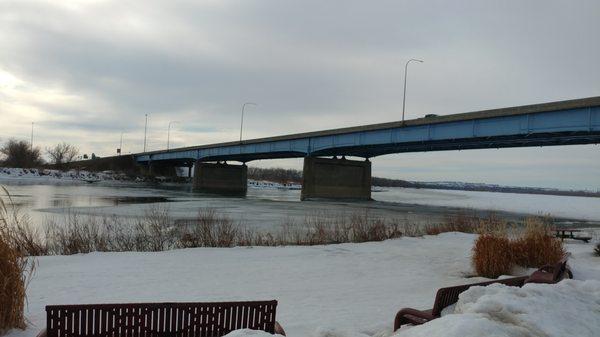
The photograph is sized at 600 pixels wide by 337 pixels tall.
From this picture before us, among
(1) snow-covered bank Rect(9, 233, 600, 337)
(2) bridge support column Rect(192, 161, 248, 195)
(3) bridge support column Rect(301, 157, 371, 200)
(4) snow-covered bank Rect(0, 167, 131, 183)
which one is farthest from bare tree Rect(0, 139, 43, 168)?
(1) snow-covered bank Rect(9, 233, 600, 337)

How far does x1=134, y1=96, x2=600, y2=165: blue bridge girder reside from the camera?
34688mm

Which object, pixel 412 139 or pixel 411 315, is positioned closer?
pixel 411 315

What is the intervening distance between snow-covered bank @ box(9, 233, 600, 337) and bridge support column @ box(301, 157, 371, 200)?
4805 cm

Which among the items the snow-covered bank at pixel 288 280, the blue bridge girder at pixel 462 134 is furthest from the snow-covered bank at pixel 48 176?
the snow-covered bank at pixel 288 280

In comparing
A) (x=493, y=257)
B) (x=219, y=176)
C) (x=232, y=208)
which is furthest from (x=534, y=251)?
(x=219, y=176)

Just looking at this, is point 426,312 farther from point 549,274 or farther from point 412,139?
point 412,139

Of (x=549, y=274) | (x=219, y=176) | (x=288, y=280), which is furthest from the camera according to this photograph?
(x=219, y=176)

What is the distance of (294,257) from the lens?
38.1 feet

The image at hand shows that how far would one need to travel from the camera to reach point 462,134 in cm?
4406

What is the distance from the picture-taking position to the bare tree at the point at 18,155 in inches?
4129

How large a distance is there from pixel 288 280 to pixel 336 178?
55.4 meters

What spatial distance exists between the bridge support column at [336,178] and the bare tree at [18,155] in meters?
72.7

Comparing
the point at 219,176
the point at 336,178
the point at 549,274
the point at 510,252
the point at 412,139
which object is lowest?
the point at 510,252

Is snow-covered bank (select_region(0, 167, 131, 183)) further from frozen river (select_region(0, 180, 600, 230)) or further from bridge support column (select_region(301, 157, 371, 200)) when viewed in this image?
bridge support column (select_region(301, 157, 371, 200))
